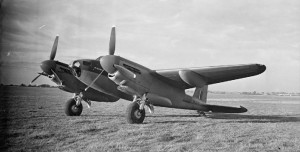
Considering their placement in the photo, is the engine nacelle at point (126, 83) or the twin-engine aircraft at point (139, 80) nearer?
the engine nacelle at point (126, 83)

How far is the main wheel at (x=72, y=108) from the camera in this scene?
39.7 feet

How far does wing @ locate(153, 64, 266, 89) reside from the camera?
9445 mm

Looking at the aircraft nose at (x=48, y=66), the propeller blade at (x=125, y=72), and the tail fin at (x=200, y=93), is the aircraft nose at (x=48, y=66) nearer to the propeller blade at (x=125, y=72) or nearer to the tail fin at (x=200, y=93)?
the propeller blade at (x=125, y=72)

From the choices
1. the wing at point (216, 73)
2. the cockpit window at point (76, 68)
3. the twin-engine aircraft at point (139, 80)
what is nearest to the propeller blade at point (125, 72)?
the twin-engine aircraft at point (139, 80)

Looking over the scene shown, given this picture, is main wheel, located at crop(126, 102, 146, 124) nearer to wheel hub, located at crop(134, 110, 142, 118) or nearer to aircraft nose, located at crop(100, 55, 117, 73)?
wheel hub, located at crop(134, 110, 142, 118)

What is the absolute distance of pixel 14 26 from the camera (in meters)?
6.23

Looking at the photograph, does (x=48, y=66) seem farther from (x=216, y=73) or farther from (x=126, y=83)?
(x=216, y=73)

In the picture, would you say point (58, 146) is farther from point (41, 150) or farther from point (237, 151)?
point (237, 151)

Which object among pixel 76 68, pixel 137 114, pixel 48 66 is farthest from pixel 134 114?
pixel 48 66

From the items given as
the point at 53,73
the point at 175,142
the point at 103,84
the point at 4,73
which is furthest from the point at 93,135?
the point at 53,73

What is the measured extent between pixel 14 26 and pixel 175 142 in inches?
211

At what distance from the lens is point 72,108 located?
40.3 feet

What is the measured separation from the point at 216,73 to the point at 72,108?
25.1ft

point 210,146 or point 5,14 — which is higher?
point 5,14
